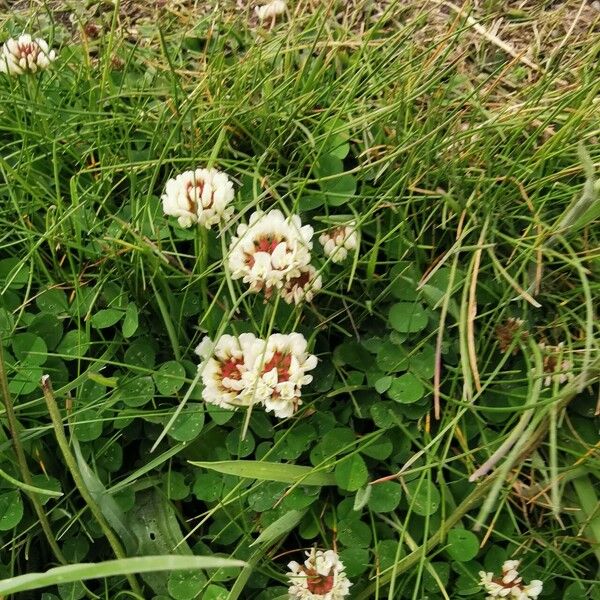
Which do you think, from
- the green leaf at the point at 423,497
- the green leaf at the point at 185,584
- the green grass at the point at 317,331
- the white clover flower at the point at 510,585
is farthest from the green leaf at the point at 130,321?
the white clover flower at the point at 510,585

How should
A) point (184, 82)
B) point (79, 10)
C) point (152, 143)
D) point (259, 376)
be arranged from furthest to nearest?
point (79, 10), point (184, 82), point (152, 143), point (259, 376)

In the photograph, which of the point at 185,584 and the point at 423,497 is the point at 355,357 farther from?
the point at 185,584

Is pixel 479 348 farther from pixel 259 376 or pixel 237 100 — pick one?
pixel 237 100

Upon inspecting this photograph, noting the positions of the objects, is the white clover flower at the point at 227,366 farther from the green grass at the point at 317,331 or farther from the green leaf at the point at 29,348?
the green leaf at the point at 29,348

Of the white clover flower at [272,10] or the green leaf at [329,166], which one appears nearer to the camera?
the green leaf at [329,166]

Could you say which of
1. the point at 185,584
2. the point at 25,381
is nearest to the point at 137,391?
the point at 25,381

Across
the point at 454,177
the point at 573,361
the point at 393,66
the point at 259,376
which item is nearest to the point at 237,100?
the point at 393,66
